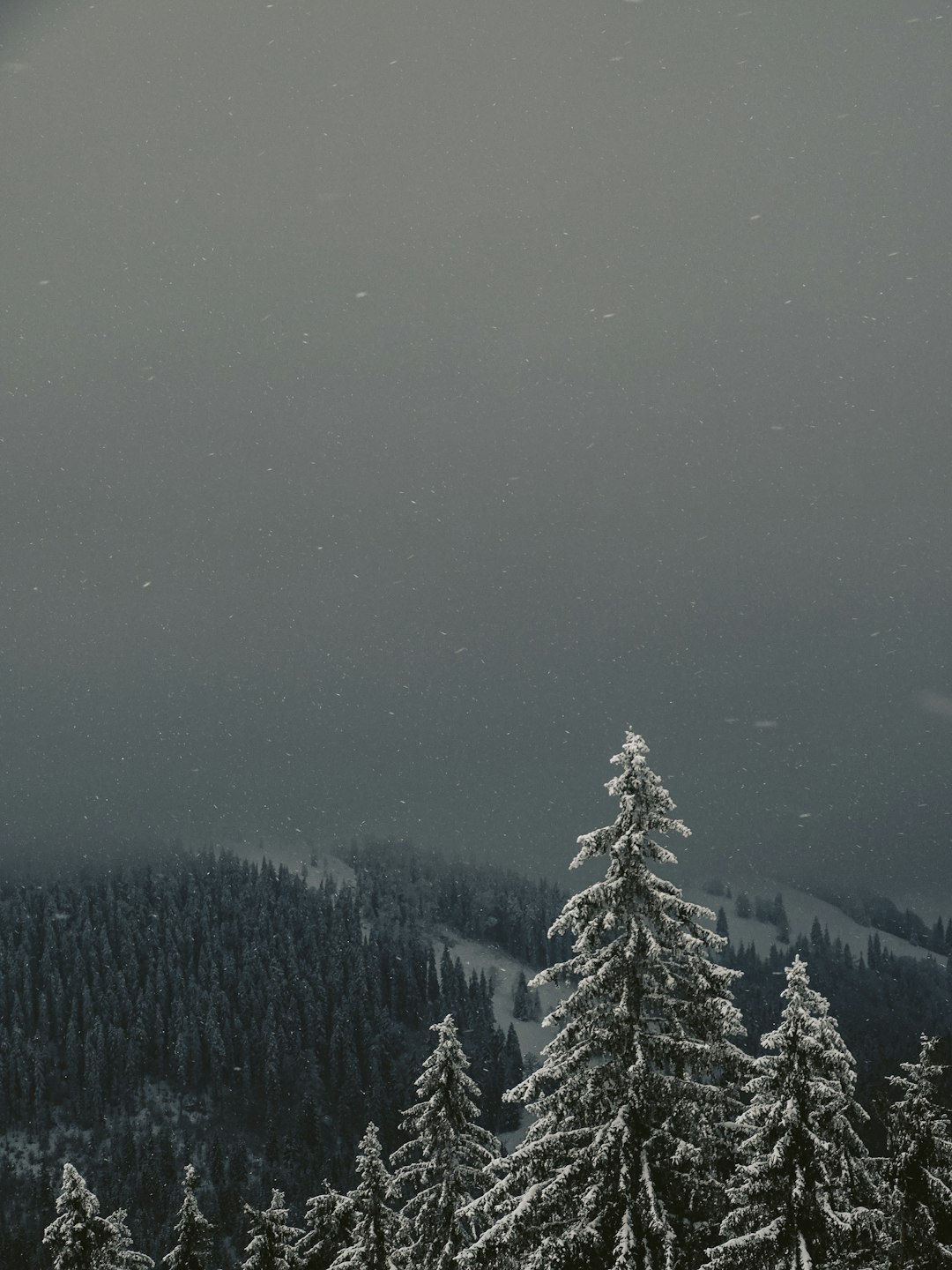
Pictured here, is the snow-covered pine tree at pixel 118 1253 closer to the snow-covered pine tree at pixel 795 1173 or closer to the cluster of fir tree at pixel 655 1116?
the cluster of fir tree at pixel 655 1116

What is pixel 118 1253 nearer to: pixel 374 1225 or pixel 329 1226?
pixel 329 1226

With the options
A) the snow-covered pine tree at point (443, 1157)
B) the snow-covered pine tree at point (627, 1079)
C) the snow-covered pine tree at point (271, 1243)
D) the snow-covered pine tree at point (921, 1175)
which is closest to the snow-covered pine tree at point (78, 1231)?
the snow-covered pine tree at point (271, 1243)

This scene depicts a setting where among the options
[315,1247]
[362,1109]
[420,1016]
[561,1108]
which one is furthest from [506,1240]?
[420,1016]

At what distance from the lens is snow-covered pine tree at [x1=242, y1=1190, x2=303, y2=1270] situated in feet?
87.1

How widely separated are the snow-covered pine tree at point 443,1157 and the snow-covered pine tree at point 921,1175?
8427 mm

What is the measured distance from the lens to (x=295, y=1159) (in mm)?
146875

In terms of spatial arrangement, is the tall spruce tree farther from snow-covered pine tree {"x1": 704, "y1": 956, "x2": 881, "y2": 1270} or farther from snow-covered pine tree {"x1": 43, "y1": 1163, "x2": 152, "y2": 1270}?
snow-covered pine tree {"x1": 704, "y1": 956, "x2": 881, "y2": 1270}

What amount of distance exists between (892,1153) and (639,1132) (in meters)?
7.06

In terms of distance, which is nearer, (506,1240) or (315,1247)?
(506,1240)

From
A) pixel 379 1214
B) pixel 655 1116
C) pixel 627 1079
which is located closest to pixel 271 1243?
pixel 379 1214

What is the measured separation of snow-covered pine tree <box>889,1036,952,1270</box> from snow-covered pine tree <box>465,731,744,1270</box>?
199 inches

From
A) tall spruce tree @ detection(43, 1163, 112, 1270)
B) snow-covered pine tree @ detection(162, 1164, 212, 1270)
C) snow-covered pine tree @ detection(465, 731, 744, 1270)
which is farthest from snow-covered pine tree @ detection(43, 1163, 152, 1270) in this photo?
snow-covered pine tree @ detection(465, 731, 744, 1270)

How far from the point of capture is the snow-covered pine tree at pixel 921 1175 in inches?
659

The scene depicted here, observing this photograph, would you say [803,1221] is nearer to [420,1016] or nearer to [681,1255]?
[681,1255]
